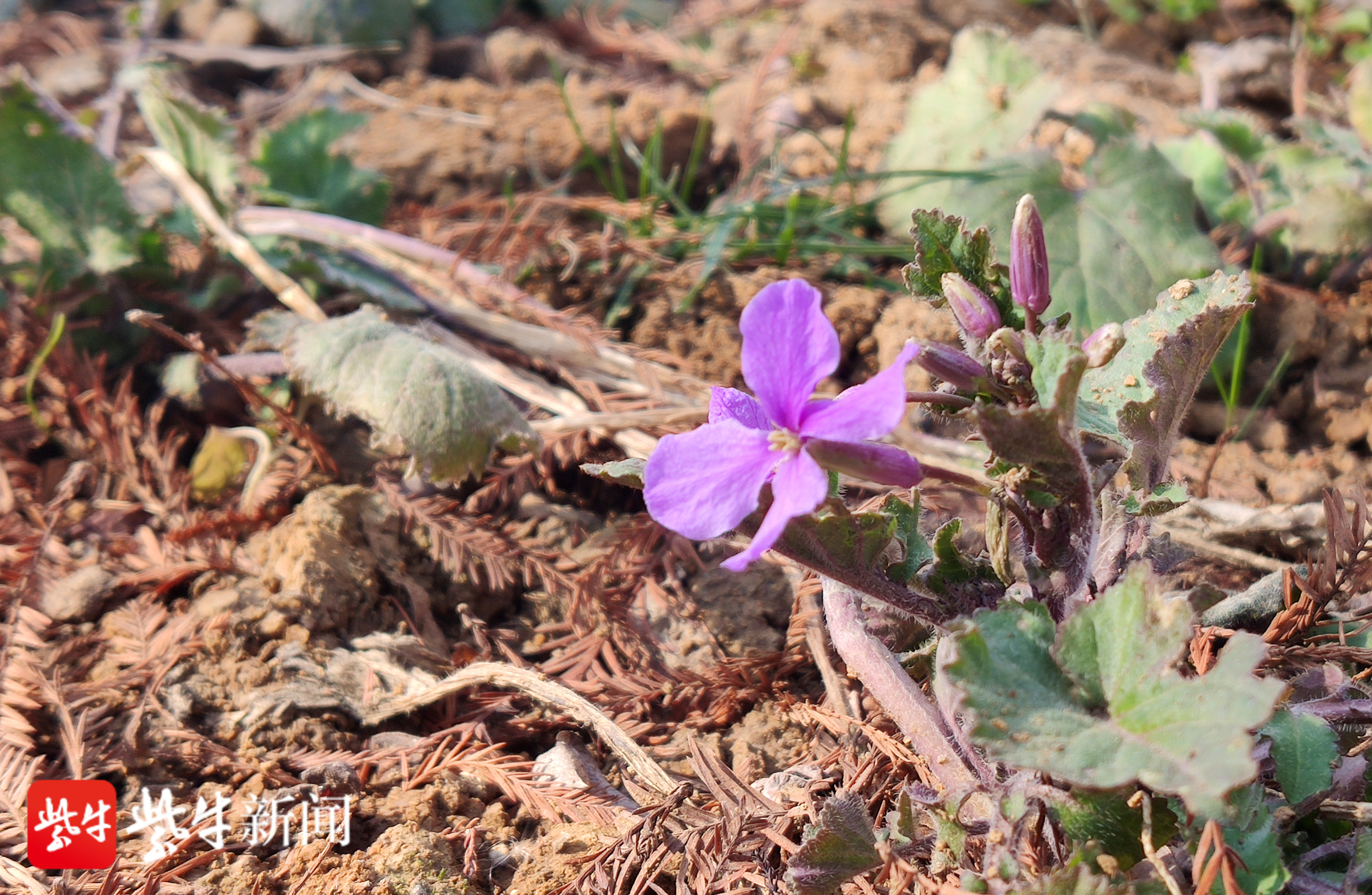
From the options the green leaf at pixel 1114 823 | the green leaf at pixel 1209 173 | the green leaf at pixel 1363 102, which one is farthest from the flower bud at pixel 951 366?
the green leaf at pixel 1363 102

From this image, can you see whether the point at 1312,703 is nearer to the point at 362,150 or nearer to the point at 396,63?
the point at 362,150

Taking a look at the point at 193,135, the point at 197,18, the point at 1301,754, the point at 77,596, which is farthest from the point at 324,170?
the point at 1301,754

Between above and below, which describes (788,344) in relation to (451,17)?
above

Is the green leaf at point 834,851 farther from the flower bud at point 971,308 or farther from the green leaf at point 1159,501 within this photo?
the flower bud at point 971,308

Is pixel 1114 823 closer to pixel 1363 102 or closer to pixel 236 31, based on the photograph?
pixel 1363 102

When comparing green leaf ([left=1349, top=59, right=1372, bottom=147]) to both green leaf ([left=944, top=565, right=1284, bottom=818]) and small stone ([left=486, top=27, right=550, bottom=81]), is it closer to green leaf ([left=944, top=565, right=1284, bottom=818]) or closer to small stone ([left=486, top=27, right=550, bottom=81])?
green leaf ([left=944, top=565, right=1284, bottom=818])

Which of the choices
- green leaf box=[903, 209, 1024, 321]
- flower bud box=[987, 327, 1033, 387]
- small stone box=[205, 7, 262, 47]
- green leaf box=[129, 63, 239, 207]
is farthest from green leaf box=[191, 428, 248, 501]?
small stone box=[205, 7, 262, 47]

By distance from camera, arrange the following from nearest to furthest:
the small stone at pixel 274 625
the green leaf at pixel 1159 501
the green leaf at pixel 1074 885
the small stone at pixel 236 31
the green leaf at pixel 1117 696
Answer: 1. the green leaf at pixel 1117 696
2. the green leaf at pixel 1074 885
3. the green leaf at pixel 1159 501
4. the small stone at pixel 274 625
5. the small stone at pixel 236 31
